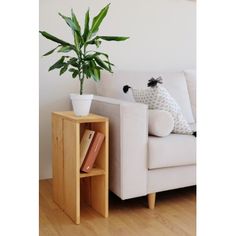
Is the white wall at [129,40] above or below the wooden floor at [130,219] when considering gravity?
above

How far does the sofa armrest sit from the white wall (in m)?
0.86

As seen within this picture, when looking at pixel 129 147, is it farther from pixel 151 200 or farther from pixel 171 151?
pixel 151 200

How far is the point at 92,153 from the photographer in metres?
2.12

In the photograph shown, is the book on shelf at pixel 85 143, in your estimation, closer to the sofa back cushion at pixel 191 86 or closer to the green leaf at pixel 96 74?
the green leaf at pixel 96 74

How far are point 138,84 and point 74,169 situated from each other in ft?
3.22

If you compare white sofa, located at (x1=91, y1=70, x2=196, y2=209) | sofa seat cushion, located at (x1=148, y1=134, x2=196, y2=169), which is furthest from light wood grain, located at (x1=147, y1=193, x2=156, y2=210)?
sofa seat cushion, located at (x1=148, y1=134, x2=196, y2=169)

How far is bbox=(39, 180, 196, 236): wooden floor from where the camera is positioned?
192 centimetres

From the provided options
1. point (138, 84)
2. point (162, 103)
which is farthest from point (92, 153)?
point (138, 84)

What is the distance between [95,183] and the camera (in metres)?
2.26

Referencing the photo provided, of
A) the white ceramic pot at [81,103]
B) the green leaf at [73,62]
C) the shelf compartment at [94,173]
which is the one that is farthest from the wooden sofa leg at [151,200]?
the green leaf at [73,62]

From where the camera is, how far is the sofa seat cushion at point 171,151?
2150 millimetres

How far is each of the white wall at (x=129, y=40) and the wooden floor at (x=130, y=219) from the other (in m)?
0.79
